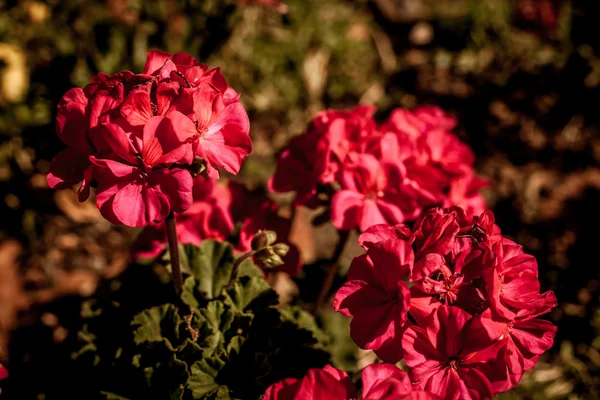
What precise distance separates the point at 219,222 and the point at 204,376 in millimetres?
543

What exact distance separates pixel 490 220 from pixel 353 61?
3.18 meters

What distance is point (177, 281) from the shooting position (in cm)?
171

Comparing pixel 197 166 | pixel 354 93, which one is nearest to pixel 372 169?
pixel 197 166

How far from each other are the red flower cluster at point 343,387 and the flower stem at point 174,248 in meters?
0.54

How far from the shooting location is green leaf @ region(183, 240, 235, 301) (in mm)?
1812

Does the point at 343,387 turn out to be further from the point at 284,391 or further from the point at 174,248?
the point at 174,248

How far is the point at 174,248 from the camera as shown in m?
1.57

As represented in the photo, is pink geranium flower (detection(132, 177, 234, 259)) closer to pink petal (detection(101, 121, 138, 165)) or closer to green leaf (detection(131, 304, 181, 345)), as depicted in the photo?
green leaf (detection(131, 304, 181, 345))

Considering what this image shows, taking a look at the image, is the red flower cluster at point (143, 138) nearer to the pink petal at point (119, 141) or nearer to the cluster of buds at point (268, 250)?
the pink petal at point (119, 141)

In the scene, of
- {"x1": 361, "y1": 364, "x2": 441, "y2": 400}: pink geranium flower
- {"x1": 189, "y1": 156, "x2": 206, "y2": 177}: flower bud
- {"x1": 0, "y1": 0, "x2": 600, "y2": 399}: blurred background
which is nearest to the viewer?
{"x1": 361, "y1": 364, "x2": 441, "y2": 400}: pink geranium flower

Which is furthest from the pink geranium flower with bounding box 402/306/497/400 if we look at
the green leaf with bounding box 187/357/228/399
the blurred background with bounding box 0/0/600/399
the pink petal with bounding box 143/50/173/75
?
the blurred background with bounding box 0/0/600/399

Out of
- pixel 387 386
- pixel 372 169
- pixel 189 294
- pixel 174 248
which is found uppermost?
pixel 372 169

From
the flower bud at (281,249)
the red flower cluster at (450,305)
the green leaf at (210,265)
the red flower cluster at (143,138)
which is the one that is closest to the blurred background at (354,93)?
the green leaf at (210,265)

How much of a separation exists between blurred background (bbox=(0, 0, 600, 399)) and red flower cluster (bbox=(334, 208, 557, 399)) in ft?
4.97
